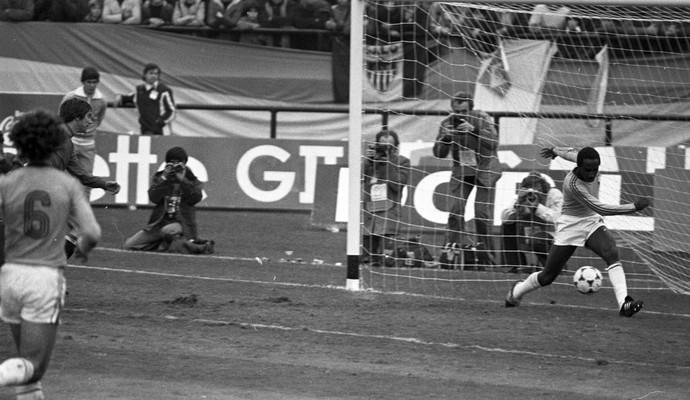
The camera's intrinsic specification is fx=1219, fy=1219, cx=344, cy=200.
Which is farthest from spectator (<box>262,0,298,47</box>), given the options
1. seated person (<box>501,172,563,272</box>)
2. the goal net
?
seated person (<box>501,172,563,272</box>)

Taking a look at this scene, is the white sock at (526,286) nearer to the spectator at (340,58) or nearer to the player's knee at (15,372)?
the player's knee at (15,372)

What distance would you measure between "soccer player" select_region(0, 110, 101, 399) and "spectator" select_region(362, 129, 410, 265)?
332 inches

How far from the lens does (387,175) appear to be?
1608 centimetres

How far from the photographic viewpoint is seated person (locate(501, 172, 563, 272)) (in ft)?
49.9

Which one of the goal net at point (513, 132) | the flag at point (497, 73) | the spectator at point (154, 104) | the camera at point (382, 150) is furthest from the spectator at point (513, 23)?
the spectator at point (154, 104)

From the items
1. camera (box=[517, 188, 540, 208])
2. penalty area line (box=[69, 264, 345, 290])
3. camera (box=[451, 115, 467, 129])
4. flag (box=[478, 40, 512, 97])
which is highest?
flag (box=[478, 40, 512, 97])

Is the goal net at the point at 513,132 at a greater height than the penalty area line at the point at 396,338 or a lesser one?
greater

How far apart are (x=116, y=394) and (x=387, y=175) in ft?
26.9

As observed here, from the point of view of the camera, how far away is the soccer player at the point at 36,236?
22.6 ft

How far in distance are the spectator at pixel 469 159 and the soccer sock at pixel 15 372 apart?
365 inches

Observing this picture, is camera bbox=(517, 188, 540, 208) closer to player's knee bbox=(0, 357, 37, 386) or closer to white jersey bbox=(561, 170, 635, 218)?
white jersey bbox=(561, 170, 635, 218)

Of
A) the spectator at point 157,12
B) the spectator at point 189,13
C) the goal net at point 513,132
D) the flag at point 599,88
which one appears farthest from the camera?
the spectator at point 157,12

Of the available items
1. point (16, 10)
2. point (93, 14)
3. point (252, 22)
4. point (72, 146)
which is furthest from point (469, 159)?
point (16, 10)

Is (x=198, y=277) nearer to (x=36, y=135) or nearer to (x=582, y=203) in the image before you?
(x=582, y=203)
